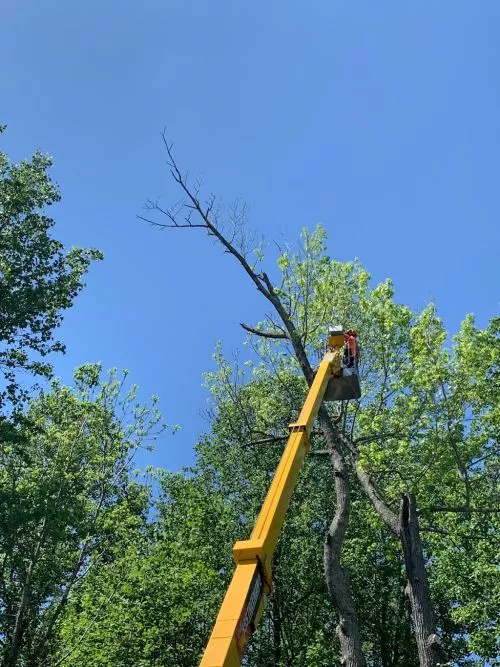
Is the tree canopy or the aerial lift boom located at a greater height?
the tree canopy

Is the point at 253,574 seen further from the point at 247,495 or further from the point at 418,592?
the point at 247,495

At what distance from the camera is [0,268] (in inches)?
595

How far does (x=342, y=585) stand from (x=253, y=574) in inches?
160

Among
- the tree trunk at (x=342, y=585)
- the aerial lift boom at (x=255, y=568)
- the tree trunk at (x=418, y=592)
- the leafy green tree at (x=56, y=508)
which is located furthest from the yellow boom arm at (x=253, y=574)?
the leafy green tree at (x=56, y=508)

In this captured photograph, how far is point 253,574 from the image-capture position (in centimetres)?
459

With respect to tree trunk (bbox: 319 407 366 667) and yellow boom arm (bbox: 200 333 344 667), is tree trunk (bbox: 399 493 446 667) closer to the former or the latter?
tree trunk (bbox: 319 407 366 667)

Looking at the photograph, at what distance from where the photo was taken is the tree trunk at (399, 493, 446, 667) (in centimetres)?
725

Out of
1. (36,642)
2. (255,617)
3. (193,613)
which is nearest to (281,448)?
(193,613)

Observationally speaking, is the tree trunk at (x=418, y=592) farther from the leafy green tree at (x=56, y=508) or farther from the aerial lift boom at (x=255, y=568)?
the leafy green tree at (x=56, y=508)

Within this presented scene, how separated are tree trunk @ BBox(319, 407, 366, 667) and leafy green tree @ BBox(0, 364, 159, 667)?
24.9ft

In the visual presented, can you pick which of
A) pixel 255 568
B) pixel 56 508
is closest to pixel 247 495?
pixel 56 508

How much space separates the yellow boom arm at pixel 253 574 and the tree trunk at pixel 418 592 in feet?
9.27

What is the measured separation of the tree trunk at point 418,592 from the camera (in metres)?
7.25

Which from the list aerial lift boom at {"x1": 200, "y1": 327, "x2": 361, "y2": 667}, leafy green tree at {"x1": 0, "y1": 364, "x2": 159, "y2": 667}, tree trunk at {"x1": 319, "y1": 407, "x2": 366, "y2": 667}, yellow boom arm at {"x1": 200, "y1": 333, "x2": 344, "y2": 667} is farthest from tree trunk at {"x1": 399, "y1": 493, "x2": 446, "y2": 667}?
leafy green tree at {"x1": 0, "y1": 364, "x2": 159, "y2": 667}
